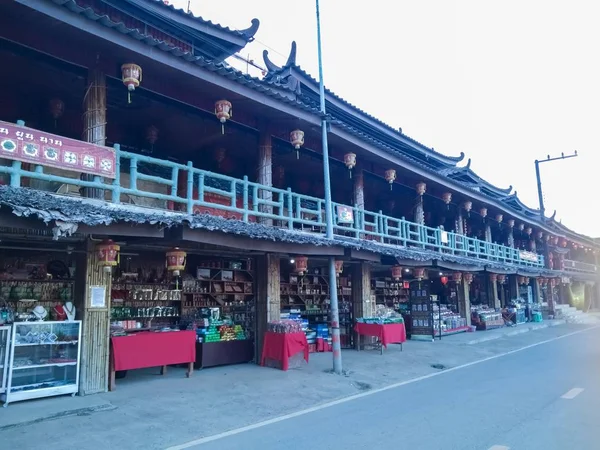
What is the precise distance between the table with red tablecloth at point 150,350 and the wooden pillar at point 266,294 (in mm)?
2397

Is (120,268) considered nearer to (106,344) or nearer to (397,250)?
(106,344)

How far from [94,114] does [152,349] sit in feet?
15.9

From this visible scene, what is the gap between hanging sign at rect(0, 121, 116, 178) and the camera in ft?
24.1

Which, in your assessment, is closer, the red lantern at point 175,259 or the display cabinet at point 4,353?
the display cabinet at point 4,353

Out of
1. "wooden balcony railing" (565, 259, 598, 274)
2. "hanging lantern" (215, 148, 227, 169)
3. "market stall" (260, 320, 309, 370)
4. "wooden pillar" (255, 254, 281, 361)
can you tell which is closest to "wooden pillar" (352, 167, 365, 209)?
"wooden pillar" (255, 254, 281, 361)

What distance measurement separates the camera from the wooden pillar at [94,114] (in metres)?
8.91

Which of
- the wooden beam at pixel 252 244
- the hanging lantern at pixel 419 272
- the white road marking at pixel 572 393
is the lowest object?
the white road marking at pixel 572 393

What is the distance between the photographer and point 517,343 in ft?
62.4

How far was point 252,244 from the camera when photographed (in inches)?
402

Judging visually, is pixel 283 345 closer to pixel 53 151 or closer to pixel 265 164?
pixel 265 164

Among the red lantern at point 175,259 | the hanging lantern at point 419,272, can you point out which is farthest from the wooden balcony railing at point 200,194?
the hanging lantern at point 419,272

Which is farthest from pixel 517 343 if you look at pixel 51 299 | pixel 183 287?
pixel 51 299

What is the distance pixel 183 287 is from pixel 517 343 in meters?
13.7

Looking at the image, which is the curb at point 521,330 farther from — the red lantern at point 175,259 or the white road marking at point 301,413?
the red lantern at point 175,259
